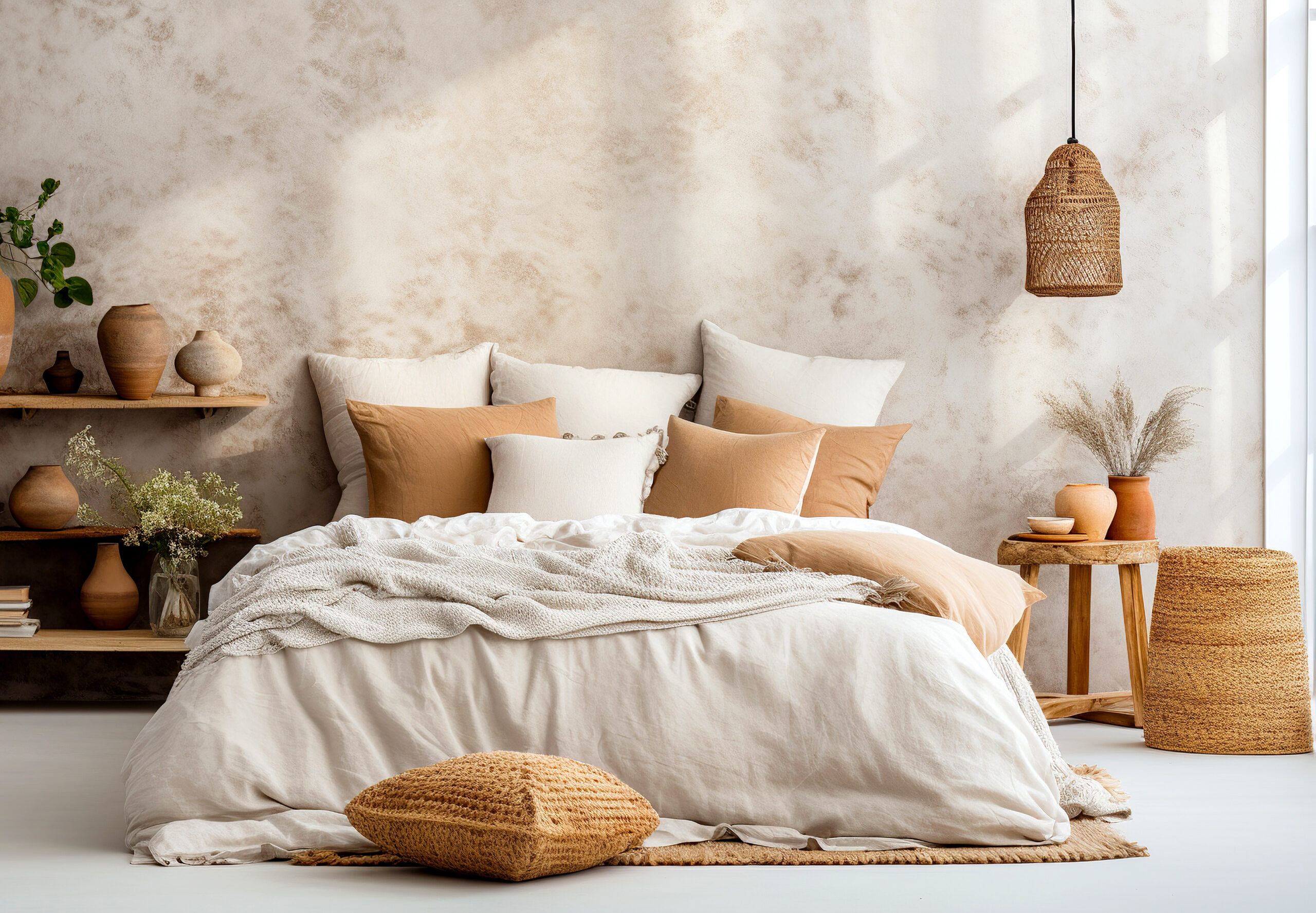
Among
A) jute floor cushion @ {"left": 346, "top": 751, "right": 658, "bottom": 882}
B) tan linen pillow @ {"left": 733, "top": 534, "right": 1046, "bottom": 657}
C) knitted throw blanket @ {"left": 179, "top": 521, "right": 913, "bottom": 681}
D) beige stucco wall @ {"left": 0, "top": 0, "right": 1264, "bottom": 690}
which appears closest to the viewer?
jute floor cushion @ {"left": 346, "top": 751, "right": 658, "bottom": 882}

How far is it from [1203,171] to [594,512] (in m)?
2.53

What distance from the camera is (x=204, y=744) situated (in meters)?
2.26

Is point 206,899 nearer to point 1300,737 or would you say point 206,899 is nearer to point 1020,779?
point 1020,779

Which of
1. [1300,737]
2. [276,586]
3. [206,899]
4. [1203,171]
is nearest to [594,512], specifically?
[276,586]

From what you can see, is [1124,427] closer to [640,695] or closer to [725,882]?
[640,695]

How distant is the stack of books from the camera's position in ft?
12.5

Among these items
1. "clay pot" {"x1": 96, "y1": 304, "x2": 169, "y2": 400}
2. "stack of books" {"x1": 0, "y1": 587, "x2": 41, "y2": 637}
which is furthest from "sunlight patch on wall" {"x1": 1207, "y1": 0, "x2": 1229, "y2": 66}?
"stack of books" {"x1": 0, "y1": 587, "x2": 41, "y2": 637}

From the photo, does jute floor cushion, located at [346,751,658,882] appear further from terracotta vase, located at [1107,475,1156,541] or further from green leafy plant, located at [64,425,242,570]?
terracotta vase, located at [1107,475,1156,541]

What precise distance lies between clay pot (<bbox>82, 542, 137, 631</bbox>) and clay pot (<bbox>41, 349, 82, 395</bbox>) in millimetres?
527

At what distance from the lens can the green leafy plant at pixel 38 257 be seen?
3.99m

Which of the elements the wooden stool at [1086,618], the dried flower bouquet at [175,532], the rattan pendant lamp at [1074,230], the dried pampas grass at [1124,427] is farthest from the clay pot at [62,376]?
the dried pampas grass at [1124,427]

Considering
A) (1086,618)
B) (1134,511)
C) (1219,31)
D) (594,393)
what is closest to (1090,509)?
(1134,511)

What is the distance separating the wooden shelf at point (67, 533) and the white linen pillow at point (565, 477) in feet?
3.44

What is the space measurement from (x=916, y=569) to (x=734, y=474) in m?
1.06
